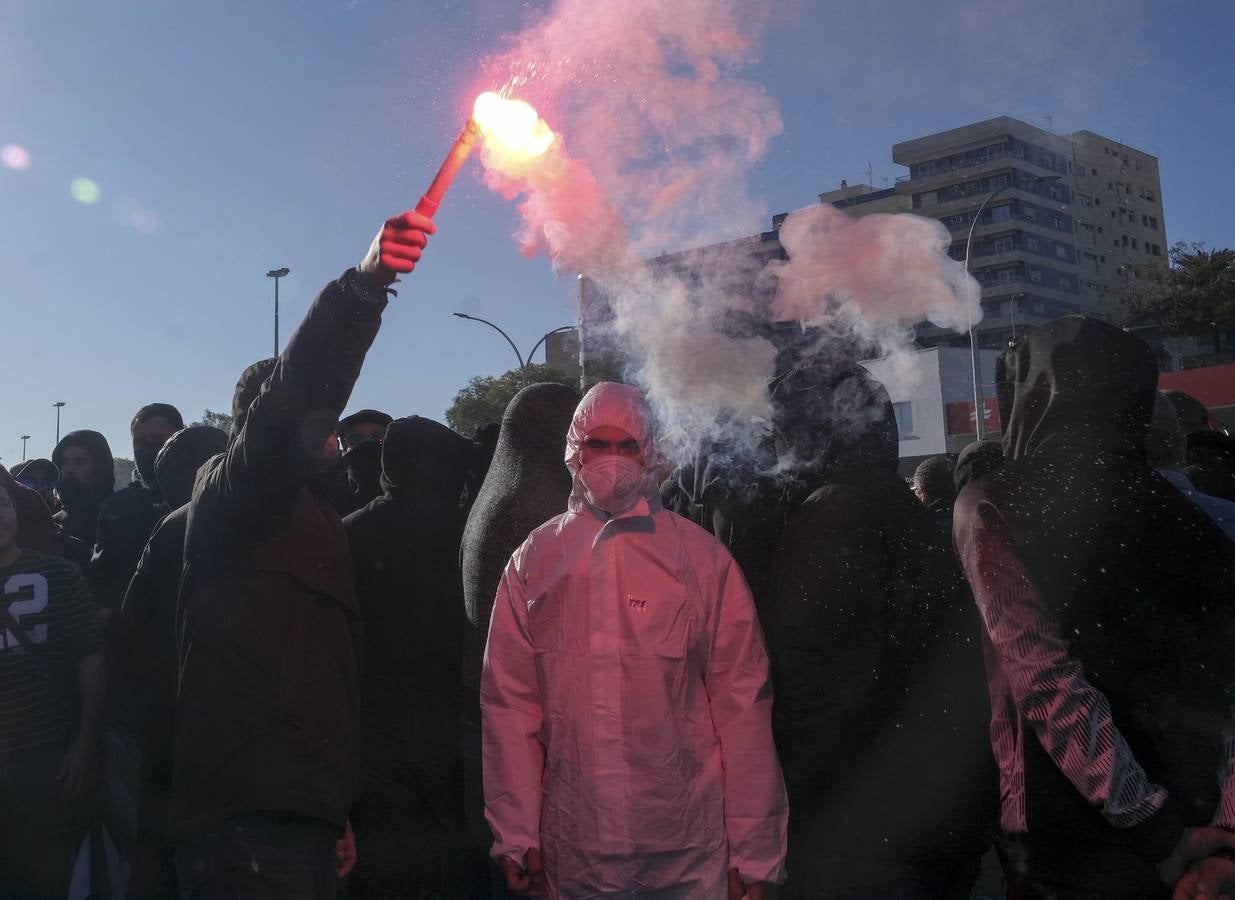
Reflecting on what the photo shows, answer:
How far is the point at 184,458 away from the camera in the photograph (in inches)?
155

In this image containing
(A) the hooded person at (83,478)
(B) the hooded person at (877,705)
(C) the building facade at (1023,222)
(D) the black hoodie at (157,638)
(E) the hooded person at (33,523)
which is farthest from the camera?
(C) the building facade at (1023,222)

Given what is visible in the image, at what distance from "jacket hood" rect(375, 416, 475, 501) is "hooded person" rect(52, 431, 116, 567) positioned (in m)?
3.07

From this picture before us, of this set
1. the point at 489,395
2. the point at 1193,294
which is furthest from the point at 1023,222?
the point at 489,395

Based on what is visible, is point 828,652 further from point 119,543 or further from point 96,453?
point 96,453

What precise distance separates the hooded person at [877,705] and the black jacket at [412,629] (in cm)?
131

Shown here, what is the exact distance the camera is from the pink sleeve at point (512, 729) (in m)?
2.69

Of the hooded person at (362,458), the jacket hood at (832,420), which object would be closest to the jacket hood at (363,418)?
the hooded person at (362,458)

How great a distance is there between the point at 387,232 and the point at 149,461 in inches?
147

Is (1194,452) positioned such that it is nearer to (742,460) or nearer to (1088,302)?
(742,460)

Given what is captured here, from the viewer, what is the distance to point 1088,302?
85938 millimetres

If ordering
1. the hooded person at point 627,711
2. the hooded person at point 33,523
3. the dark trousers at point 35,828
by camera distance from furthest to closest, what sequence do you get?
the hooded person at point 33,523 < the dark trousers at point 35,828 < the hooded person at point 627,711

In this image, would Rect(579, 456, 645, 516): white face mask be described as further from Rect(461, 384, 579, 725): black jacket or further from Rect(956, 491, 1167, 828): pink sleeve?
Rect(956, 491, 1167, 828): pink sleeve

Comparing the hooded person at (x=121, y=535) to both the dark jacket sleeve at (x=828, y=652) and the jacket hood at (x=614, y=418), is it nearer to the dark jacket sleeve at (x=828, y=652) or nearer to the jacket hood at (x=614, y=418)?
the jacket hood at (x=614, y=418)

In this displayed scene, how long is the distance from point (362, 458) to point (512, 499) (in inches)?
71.0
